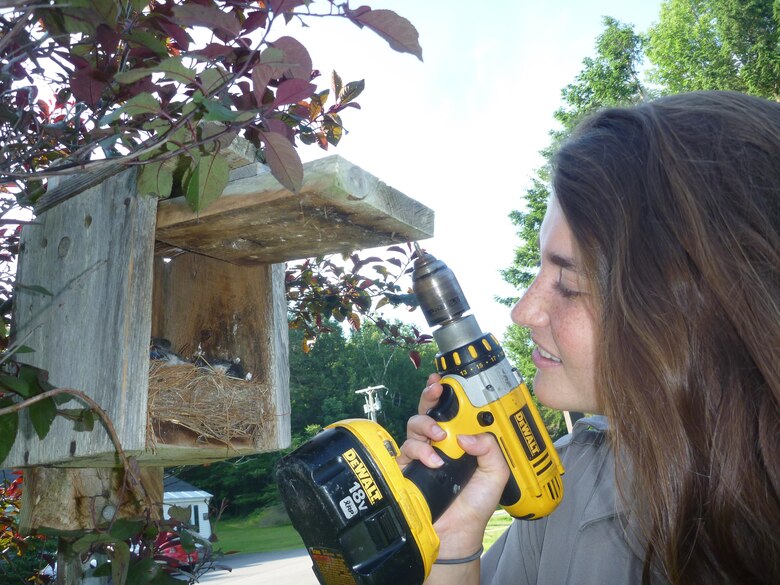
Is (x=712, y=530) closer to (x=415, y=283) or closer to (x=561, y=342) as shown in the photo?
(x=561, y=342)

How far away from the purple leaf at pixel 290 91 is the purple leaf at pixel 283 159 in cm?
6

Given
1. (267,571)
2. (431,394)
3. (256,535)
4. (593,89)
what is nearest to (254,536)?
(256,535)

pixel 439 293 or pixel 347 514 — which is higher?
pixel 439 293

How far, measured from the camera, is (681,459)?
1192mm

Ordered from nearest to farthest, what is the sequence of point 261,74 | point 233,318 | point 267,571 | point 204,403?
1. point 261,74
2. point 204,403
3. point 233,318
4. point 267,571

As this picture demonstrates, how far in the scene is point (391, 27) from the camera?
1.11 m

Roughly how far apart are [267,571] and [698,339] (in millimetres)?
14713

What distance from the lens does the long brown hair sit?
115 centimetres

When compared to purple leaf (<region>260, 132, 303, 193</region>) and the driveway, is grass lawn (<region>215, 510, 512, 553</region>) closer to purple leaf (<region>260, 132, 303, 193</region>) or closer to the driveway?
the driveway

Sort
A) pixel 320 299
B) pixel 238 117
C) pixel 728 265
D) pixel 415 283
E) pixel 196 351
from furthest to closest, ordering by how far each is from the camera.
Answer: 1. pixel 320 299
2. pixel 196 351
3. pixel 415 283
4. pixel 728 265
5. pixel 238 117

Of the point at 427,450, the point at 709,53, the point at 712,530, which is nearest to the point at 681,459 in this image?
the point at 712,530

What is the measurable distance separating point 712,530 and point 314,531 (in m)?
0.78

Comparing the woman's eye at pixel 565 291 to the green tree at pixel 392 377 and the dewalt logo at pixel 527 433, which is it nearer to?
the dewalt logo at pixel 527 433

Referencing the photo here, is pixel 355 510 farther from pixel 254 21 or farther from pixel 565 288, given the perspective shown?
pixel 254 21
